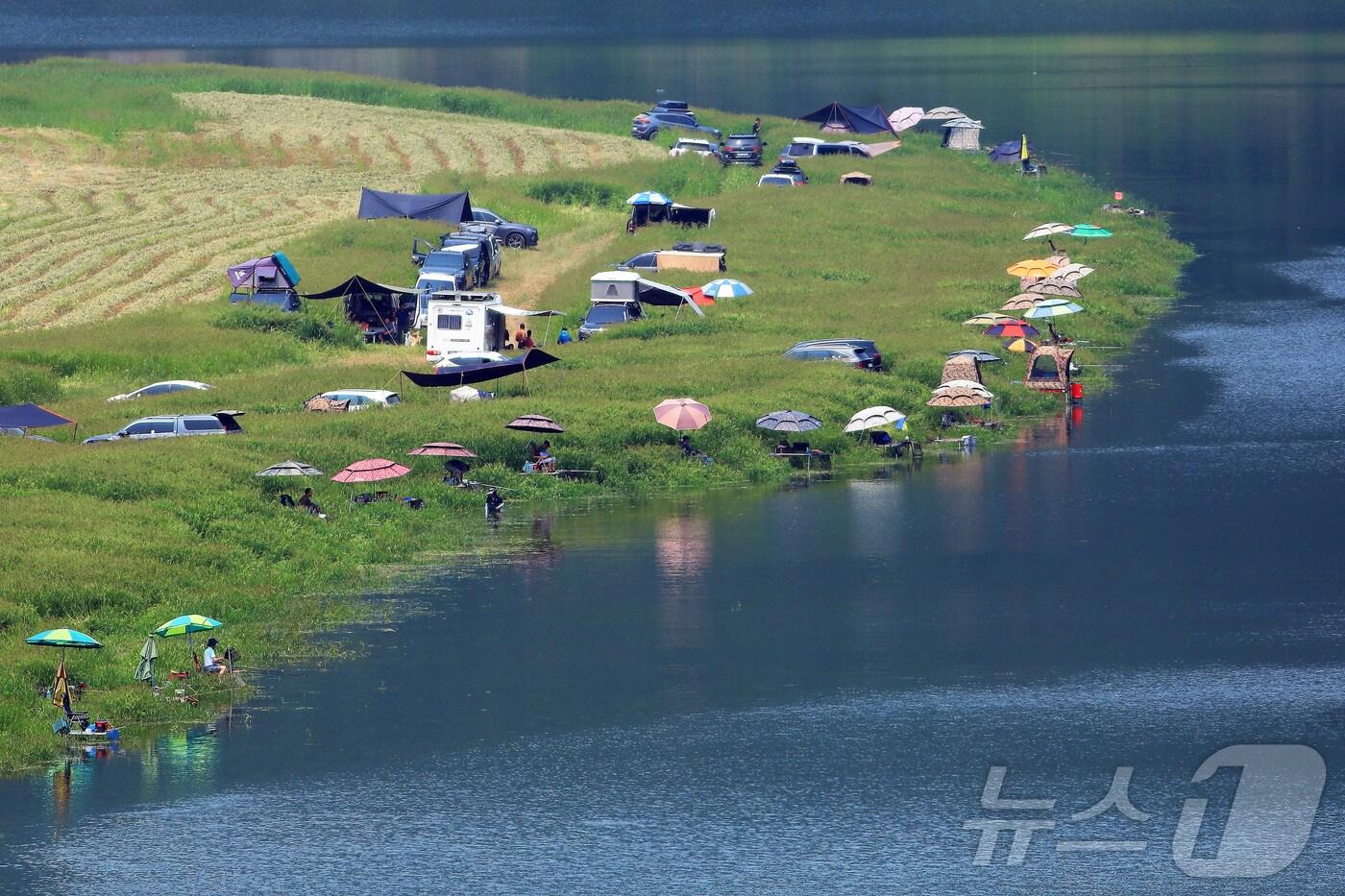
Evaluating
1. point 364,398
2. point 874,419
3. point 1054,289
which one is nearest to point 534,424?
point 364,398

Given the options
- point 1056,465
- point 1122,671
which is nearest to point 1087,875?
point 1122,671

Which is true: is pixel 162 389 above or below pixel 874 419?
above

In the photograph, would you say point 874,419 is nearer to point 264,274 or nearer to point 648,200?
point 264,274

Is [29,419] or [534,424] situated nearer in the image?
[29,419]

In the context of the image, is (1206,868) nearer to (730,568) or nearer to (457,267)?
(730,568)

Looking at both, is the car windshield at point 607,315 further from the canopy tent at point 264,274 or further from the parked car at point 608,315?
the canopy tent at point 264,274

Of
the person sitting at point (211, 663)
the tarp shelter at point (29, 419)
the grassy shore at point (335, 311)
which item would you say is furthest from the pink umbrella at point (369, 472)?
the person sitting at point (211, 663)

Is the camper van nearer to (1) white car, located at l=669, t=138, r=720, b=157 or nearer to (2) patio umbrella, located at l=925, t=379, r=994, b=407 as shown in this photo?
(2) patio umbrella, located at l=925, t=379, r=994, b=407
